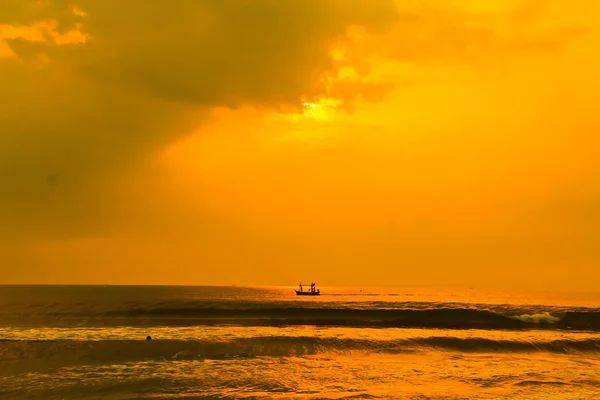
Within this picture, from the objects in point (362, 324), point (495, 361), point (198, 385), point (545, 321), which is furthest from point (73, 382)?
point (545, 321)

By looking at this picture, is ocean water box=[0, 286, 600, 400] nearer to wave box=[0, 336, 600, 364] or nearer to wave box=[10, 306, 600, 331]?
wave box=[0, 336, 600, 364]

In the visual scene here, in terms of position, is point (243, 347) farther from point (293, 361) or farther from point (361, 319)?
point (361, 319)

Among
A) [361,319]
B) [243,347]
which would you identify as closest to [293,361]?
[243,347]

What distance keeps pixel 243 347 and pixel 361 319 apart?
88.8 feet

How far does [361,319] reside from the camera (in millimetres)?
56625

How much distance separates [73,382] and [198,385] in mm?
7057

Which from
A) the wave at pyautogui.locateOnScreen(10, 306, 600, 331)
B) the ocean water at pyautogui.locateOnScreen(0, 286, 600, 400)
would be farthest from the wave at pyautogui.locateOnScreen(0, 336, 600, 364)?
the wave at pyautogui.locateOnScreen(10, 306, 600, 331)

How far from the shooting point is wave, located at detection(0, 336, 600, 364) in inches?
1181

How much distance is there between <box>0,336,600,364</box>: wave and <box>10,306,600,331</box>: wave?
12.7 m

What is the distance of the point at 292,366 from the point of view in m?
26.7

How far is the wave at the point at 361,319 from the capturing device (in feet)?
169

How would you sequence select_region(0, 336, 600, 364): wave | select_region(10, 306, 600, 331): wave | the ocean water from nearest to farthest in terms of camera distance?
the ocean water → select_region(0, 336, 600, 364): wave → select_region(10, 306, 600, 331): wave

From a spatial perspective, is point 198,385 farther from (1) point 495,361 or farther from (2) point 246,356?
(1) point 495,361

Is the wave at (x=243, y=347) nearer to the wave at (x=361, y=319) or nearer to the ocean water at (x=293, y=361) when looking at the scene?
the ocean water at (x=293, y=361)
